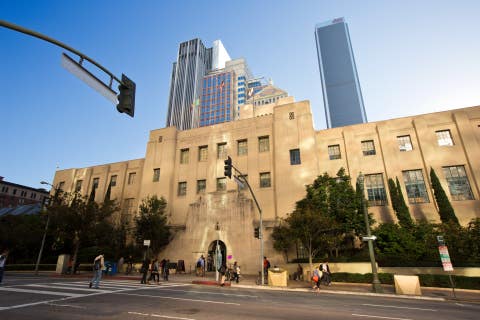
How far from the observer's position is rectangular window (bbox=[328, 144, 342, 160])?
33188 mm

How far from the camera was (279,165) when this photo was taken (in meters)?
33.1

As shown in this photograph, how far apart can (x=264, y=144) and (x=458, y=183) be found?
73.1 feet

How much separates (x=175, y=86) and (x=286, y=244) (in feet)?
557

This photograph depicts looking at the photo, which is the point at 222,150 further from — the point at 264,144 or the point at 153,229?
the point at 153,229

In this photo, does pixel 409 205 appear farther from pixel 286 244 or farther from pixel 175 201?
pixel 175 201

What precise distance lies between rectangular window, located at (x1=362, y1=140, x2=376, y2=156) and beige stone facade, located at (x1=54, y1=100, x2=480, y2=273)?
114 millimetres

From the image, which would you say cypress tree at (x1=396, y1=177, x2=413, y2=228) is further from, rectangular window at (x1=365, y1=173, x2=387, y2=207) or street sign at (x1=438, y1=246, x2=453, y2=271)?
street sign at (x1=438, y1=246, x2=453, y2=271)

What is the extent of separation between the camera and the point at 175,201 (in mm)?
37062

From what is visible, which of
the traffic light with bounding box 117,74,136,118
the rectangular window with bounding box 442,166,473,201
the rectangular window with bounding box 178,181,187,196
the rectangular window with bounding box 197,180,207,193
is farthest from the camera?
the rectangular window with bounding box 178,181,187,196

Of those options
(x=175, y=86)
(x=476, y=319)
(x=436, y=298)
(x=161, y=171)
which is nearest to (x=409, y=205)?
(x=436, y=298)

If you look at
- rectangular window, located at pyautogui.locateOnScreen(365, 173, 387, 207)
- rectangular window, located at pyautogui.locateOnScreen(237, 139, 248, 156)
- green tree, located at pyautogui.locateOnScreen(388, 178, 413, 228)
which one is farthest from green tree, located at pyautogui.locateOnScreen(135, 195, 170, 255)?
green tree, located at pyautogui.locateOnScreen(388, 178, 413, 228)

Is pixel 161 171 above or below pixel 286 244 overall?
above

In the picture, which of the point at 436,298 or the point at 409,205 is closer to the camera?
the point at 436,298

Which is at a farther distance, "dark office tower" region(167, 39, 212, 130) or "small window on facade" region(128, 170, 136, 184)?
"dark office tower" region(167, 39, 212, 130)
